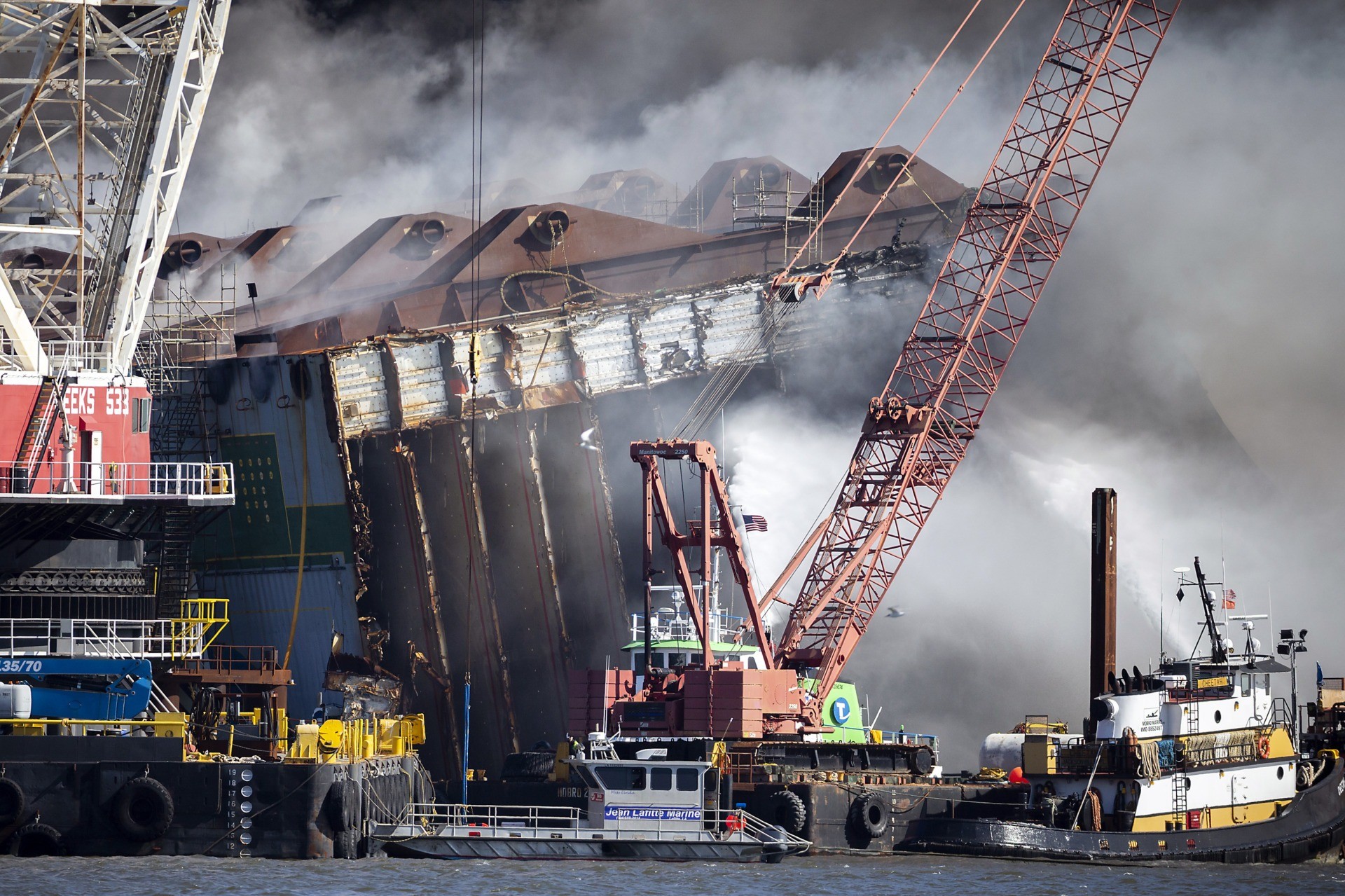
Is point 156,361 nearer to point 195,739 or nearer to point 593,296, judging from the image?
point 593,296

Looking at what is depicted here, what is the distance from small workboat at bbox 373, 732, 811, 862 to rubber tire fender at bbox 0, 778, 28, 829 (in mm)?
7543

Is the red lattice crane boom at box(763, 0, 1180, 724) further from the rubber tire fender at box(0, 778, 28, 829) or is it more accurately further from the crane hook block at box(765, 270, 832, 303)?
the rubber tire fender at box(0, 778, 28, 829)

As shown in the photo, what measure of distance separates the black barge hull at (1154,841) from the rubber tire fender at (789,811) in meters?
2.89

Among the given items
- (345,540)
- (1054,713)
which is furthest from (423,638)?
(1054,713)

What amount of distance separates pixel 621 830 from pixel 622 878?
1688mm

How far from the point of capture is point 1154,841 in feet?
142

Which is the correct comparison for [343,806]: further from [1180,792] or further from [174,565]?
[1180,792]

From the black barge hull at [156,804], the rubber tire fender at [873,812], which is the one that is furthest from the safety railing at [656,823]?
the rubber tire fender at [873,812]

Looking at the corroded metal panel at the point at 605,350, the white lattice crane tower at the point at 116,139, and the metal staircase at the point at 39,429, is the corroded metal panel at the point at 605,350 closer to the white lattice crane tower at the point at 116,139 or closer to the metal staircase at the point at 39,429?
the white lattice crane tower at the point at 116,139

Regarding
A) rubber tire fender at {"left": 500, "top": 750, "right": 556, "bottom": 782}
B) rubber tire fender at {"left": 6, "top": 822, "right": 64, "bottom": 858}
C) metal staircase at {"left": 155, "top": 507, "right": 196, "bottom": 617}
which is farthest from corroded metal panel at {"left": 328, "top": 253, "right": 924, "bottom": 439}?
rubber tire fender at {"left": 6, "top": 822, "right": 64, "bottom": 858}

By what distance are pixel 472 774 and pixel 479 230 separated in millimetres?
20221

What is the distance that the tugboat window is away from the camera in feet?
132

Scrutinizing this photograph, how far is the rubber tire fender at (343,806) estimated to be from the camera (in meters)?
39.4

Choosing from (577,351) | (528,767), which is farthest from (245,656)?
(528,767)
